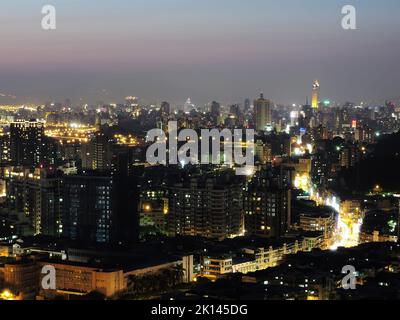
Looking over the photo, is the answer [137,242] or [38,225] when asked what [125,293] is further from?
[38,225]

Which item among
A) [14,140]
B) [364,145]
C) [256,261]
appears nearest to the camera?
[256,261]

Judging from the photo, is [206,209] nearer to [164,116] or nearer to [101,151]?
[101,151]

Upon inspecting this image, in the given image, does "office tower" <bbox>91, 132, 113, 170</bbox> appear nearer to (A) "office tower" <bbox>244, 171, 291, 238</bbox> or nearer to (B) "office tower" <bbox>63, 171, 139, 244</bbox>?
(B) "office tower" <bbox>63, 171, 139, 244</bbox>

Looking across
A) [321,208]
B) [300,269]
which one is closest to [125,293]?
[300,269]

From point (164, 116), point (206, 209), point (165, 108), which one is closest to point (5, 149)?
point (164, 116)

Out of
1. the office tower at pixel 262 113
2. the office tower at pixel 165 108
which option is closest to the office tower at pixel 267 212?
the office tower at pixel 262 113

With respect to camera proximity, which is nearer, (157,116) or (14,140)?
(14,140)

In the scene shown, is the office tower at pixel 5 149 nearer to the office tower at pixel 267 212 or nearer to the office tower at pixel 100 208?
the office tower at pixel 100 208
